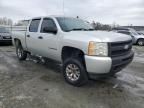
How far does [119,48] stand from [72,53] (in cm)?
131

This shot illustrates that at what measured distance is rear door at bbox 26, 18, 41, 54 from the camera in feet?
21.5

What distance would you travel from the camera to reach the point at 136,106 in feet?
12.6

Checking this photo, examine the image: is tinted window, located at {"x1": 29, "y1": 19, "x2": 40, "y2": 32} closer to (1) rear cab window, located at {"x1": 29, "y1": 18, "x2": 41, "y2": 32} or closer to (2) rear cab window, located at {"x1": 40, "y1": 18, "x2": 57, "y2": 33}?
(1) rear cab window, located at {"x1": 29, "y1": 18, "x2": 41, "y2": 32}

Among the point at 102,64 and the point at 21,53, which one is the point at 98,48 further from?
the point at 21,53

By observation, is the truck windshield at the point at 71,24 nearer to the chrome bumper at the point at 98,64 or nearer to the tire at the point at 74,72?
the tire at the point at 74,72

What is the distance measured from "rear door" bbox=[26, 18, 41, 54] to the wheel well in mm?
1434

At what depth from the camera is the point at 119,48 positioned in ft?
15.2

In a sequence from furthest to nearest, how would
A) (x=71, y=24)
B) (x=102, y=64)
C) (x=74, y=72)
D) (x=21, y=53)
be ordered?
1. (x=21, y=53)
2. (x=71, y=24)
3. (x=74, y=72)
4. (x=102, y=64)

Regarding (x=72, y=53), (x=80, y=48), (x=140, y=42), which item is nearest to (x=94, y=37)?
(x=80, y=48)

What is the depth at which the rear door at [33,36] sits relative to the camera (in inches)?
258

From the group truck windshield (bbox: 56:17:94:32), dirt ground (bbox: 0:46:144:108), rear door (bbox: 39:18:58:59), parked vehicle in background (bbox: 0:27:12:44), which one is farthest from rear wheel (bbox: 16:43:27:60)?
parked vehicle in background (bbox: 0:27:12:44)

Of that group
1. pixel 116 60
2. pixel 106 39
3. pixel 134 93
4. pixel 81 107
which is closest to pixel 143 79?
pixel 134 93

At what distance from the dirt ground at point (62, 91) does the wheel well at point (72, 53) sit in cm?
74

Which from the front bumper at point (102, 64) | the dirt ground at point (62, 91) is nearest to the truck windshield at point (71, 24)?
the front bumper at point (102, 64)
